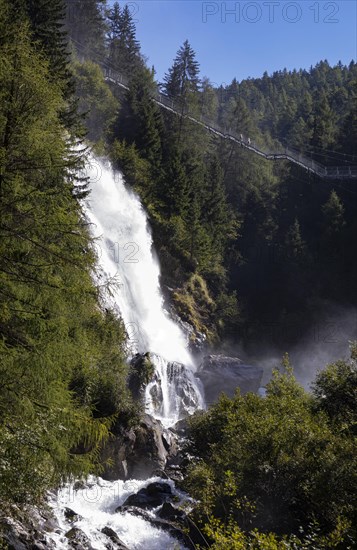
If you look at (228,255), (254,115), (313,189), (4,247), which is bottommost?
(4,247)

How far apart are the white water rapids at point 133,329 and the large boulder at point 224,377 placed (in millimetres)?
1045

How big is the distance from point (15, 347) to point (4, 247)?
5.00 ft

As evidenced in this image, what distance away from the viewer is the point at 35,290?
7.72 metres

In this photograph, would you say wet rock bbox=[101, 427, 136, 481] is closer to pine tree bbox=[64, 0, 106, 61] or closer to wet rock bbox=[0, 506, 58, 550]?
wet rock bbox=[0, 506, 58, 550]

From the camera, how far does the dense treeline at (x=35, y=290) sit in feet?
23.8

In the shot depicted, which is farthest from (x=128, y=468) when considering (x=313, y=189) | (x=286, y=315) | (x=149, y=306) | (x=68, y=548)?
(x=313, y=189)

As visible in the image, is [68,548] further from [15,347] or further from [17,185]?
[17,185]

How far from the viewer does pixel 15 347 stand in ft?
24.7

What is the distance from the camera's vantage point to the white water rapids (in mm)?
14117

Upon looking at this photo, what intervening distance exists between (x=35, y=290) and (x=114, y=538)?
8.42 m

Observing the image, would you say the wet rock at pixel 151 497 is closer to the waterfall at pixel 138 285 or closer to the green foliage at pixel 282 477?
the green foliage at pixel 282 477

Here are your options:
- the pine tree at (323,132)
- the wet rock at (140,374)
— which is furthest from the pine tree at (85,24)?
the wet rock at (140,374)

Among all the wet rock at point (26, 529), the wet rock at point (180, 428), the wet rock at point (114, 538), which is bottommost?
the wet rock at point (114, 538)

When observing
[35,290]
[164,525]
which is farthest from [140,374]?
[35,290]
